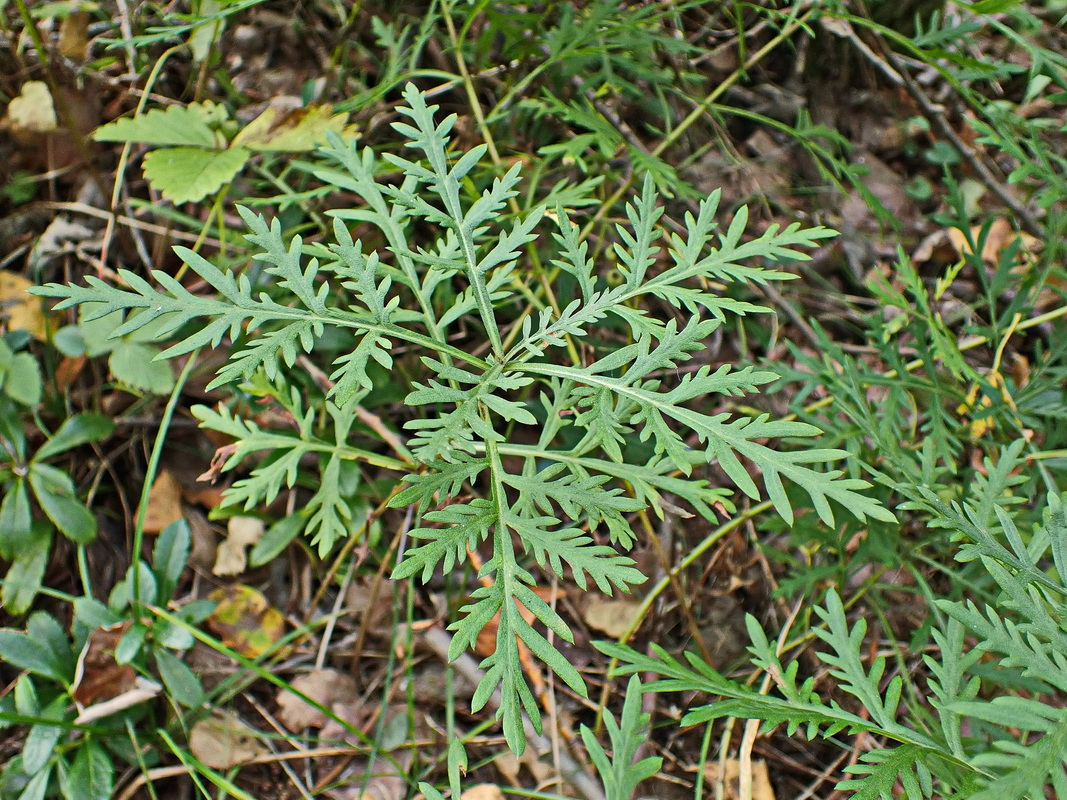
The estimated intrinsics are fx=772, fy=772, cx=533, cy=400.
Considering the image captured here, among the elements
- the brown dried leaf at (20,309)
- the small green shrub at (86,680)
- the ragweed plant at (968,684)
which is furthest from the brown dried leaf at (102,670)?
the ragweed plant at (968,684)

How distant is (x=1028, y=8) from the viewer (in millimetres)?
3211

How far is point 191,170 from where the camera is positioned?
221cm

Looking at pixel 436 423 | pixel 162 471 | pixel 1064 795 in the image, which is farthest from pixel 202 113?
pixel 1064 795

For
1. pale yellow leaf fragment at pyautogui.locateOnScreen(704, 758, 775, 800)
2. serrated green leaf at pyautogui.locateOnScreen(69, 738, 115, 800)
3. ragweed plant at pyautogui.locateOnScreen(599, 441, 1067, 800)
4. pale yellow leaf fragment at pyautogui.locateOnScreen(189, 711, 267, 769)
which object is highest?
ragweed plant at pyautogui.locateOnScreen(599, 441, 1067, 800)

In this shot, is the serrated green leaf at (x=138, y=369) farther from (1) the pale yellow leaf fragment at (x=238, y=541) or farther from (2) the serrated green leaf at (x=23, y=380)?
(1) the pale yellow leaf fragment at (x=238, y=541)

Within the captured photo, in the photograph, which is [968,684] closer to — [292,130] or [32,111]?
[292,130]

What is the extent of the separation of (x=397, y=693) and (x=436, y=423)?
140 centimetres

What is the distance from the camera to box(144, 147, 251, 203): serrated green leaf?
7.01 feet

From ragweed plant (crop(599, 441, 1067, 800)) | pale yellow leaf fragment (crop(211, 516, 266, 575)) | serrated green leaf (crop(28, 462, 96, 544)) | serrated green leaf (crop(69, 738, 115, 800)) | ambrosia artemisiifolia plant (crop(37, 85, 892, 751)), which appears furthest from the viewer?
pale yellow leaf fragment (crop(211, 516, 266, 575))

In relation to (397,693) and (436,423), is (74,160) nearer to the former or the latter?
(397,693)

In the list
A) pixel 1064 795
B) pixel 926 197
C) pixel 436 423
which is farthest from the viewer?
pixel 926 197

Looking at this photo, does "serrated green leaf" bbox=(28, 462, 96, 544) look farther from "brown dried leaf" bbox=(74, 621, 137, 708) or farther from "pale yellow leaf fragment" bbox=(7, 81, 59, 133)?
"pale yellow leaf fragment" bbox=(7, 81, 59, 133)

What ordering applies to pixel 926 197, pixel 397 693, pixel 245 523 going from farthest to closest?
pixel 926 197, pixel 245 523, pixel 397 693

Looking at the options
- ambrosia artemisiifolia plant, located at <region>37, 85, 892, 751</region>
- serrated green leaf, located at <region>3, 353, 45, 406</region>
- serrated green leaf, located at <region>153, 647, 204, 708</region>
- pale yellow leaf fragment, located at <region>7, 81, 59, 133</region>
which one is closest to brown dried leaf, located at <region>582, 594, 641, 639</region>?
ambrosia artemisiifolia plant, located at <region>37, 85, 892, 751</region>
